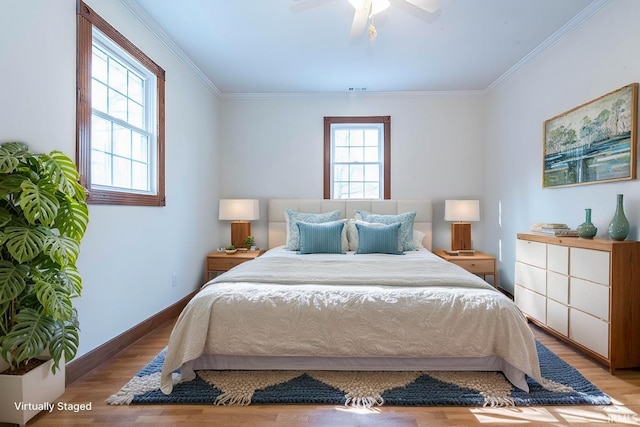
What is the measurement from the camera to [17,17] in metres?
1.75

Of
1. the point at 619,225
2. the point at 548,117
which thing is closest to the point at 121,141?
the point at 619,225

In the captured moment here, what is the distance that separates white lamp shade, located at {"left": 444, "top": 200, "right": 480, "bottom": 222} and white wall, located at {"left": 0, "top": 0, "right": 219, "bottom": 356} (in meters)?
3.06

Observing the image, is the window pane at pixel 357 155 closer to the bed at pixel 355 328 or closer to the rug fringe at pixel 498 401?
the bed at pixel 355 328

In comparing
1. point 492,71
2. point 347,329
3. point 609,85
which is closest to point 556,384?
point 347,329

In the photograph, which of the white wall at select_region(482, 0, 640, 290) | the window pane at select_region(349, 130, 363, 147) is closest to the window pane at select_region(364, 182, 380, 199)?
the window pane at select_region(349, 130, 363, 147)

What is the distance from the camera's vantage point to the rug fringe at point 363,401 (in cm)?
186

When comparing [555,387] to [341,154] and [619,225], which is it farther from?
[341,154]

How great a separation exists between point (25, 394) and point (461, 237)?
163 inches

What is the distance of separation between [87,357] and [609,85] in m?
4.23

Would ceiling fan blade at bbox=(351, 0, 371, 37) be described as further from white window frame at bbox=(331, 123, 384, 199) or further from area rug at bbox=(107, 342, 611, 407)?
area rug at bbox=(107, 342, 611, 407)

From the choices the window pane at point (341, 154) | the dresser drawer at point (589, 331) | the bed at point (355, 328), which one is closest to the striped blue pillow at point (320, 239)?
the bed at point (355, 328)

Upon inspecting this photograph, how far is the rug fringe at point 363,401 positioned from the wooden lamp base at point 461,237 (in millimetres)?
2695

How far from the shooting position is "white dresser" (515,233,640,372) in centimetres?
214

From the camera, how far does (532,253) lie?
2.99 m
